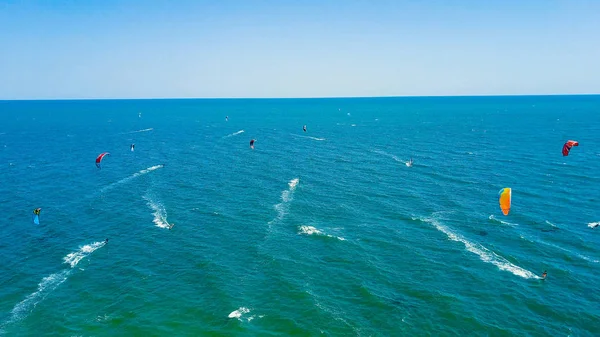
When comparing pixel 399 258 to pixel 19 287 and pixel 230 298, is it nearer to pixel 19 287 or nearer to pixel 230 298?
pixel 230 298

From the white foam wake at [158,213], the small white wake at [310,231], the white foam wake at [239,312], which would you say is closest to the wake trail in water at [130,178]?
the white foam wake at [158,213]

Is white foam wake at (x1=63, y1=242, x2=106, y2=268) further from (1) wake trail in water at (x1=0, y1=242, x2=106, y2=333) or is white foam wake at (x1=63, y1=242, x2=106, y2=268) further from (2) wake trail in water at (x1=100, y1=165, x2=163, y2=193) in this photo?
(2) wake trail in water at (x1=100, y1=165, x2=163, y2=193)

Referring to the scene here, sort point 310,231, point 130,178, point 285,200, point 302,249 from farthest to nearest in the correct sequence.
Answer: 1. point 130,178
2. point 285,200
3. point 310,231
4. point 302,249

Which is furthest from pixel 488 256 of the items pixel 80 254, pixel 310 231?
pixel 80 254

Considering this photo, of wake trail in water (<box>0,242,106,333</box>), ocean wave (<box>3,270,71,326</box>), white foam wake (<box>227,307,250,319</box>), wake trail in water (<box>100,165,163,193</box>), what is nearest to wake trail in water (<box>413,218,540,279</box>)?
white foam wake (<box>227,307,250,319</box>)

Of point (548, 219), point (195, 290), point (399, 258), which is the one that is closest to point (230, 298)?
point (195, 290)

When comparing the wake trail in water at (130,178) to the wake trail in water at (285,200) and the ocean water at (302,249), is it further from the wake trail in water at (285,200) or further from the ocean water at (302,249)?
Result: the wake trail in water at (285,200)

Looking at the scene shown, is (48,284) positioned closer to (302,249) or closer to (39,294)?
(39,294)
